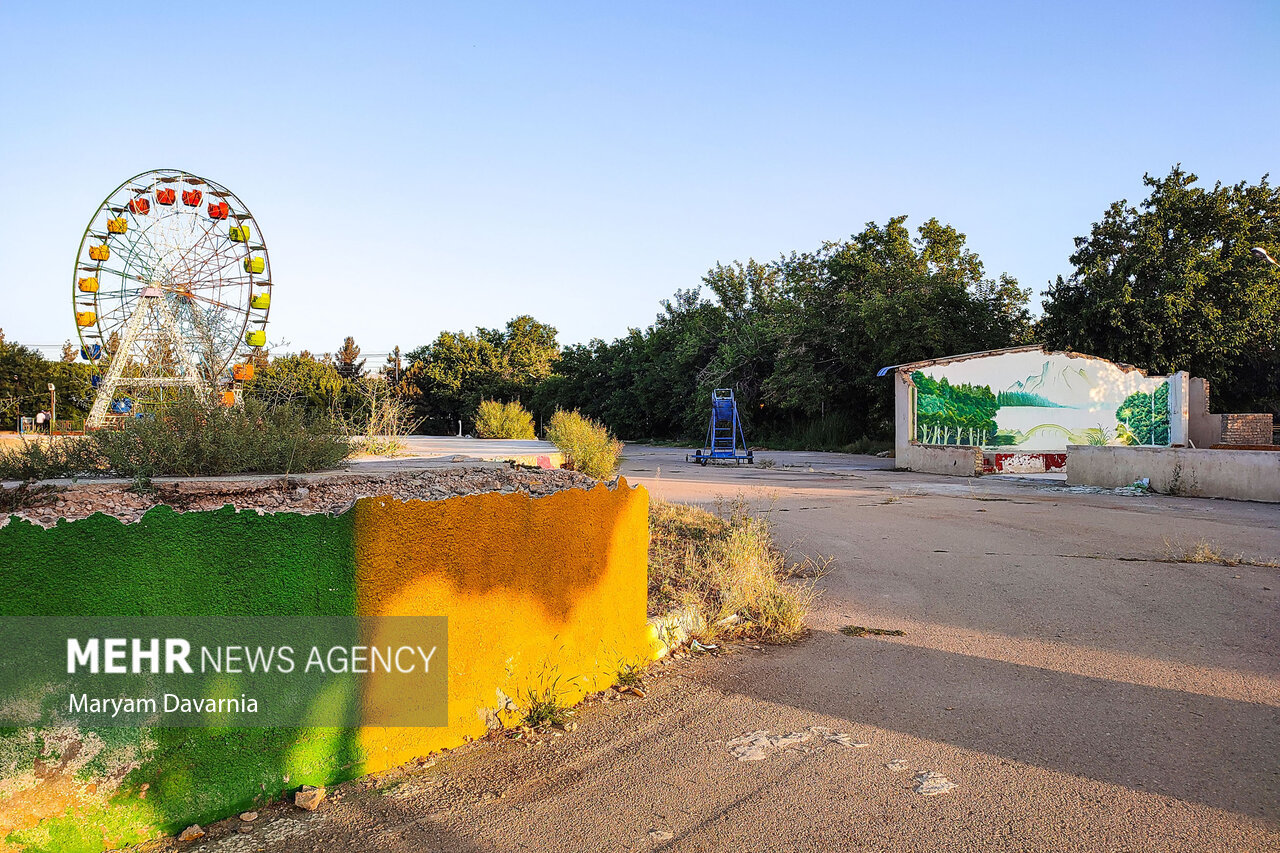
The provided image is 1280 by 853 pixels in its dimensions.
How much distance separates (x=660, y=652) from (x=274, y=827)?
2.65 m

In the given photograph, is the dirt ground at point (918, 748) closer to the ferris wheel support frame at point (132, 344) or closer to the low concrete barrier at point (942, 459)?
the ferris wheel support frame at point (132, 344)

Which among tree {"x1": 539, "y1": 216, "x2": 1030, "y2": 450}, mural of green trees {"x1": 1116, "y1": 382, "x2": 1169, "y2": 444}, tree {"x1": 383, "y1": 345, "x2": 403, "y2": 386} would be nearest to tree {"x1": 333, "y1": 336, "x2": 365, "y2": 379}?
tree {"x1": 383, "y1": 345, "x2": 403, "y2": 386}

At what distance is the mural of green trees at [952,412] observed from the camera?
80.7 ft

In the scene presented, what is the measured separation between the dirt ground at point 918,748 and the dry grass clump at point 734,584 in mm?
267

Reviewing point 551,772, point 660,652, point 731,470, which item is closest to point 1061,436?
point 731,470

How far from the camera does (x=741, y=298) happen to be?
1828 inches

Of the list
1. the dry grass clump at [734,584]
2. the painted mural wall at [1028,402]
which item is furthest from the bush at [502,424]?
the dry grass clump at [734,584]

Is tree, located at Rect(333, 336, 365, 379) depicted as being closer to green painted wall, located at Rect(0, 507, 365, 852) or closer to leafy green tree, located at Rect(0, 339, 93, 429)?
leafy green tree, located at Rect(0, 339, 93, 429)

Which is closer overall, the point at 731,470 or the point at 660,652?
the point at 660,652

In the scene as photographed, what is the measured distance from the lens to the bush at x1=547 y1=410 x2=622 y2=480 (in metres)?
12.6

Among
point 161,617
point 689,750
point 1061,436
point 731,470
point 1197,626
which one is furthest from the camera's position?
point 1061,436

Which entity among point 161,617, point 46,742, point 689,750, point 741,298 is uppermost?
point 741,298

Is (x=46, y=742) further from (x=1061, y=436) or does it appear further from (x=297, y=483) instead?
(x=1061, y=436)

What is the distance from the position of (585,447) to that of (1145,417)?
2198 cm
